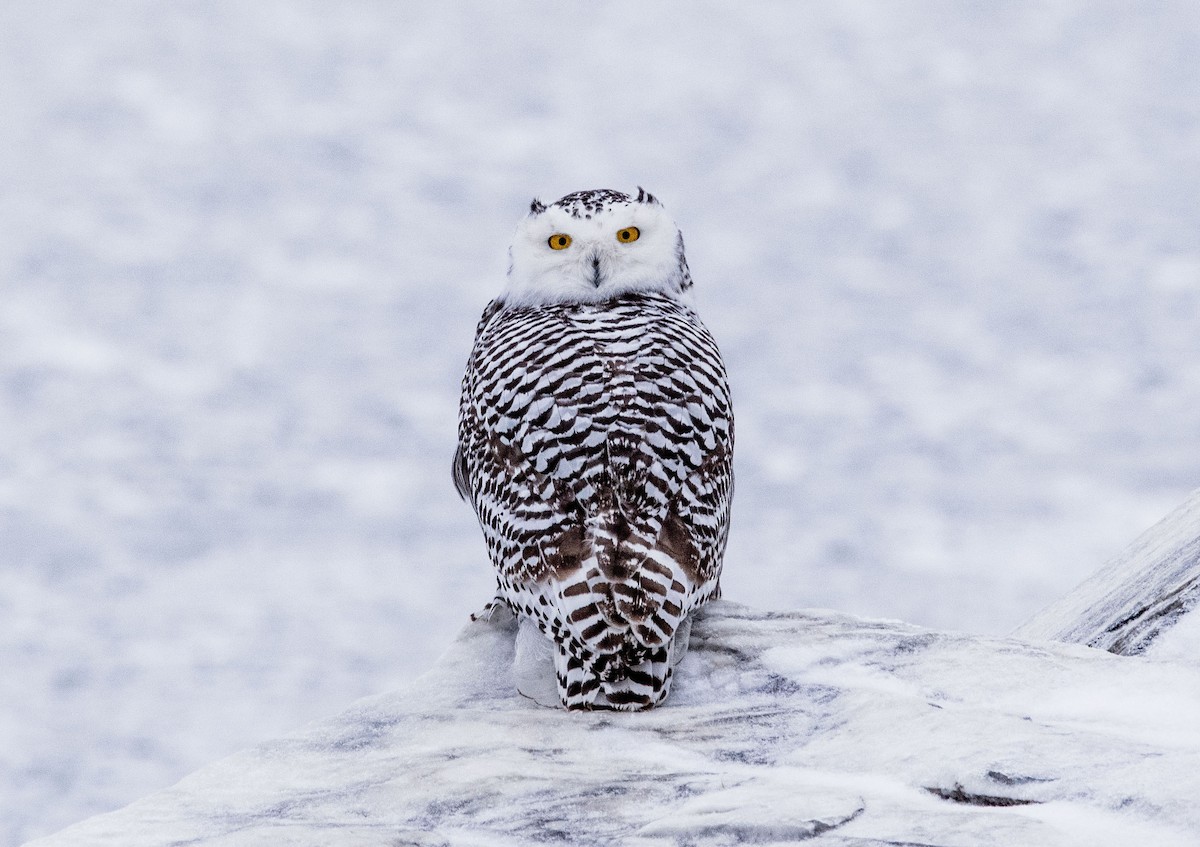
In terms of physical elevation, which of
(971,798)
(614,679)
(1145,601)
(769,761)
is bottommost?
(971,798)

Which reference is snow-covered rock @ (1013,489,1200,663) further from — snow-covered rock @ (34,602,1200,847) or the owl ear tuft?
the owl ear tuft

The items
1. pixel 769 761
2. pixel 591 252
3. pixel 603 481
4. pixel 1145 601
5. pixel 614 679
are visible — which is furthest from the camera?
pixel 591 252

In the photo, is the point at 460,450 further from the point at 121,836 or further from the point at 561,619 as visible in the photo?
the point at 121,836

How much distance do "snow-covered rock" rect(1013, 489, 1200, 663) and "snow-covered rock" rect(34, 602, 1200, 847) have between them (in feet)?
1.12

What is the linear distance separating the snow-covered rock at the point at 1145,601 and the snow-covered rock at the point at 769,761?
0.34 metres

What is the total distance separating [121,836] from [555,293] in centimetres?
261

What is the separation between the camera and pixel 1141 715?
3.75m

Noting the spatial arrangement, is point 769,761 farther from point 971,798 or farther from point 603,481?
point 603,481

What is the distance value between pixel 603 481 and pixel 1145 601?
183 cm

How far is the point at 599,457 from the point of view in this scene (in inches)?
182

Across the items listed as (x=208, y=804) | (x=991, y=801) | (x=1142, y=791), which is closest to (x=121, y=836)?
(x=208, y=804)

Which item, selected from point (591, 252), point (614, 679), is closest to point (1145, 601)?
point (614, 679)

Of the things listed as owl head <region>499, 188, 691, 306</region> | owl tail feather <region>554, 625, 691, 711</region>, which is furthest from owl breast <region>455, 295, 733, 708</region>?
owl head <region>499, 188, 691, 306</region>

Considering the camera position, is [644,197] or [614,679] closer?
[614,679]
